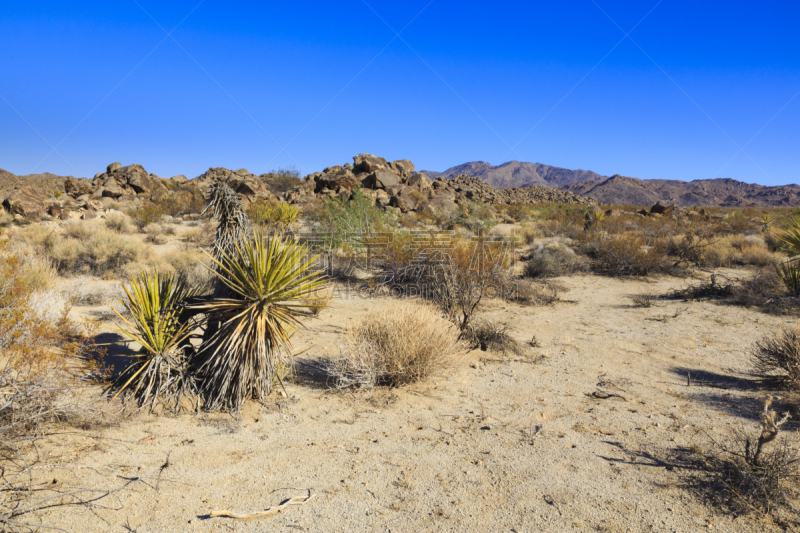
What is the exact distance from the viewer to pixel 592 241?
15.2 meters

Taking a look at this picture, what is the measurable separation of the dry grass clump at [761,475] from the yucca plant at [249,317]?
3.82 meters

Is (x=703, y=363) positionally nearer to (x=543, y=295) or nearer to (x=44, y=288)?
(x=543, y=295)

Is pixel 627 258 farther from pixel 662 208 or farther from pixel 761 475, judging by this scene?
pixel 662 208

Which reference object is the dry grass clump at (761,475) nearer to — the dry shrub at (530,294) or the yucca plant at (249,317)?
the yucca plant at (249,317)

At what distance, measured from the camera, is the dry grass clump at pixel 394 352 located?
16.7 feet

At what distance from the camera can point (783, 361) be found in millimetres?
5051

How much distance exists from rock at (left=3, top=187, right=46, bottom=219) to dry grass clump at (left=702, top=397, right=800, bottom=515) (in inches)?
888

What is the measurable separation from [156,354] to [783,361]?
721 centimetres

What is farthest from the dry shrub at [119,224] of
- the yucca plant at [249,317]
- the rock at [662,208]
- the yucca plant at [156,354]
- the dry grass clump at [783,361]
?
the rock at [662,208]

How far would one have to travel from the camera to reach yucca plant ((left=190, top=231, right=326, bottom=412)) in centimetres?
415

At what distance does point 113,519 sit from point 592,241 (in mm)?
15550

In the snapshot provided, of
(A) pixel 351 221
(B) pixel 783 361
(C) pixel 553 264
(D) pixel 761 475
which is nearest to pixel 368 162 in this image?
(A) pixel 351 221

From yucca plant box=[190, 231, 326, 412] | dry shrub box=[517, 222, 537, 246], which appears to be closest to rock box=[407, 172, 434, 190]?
dry shrub box=[517, 222, 537, 246]

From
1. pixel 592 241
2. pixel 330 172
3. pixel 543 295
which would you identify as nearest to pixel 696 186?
pixel 330 172
